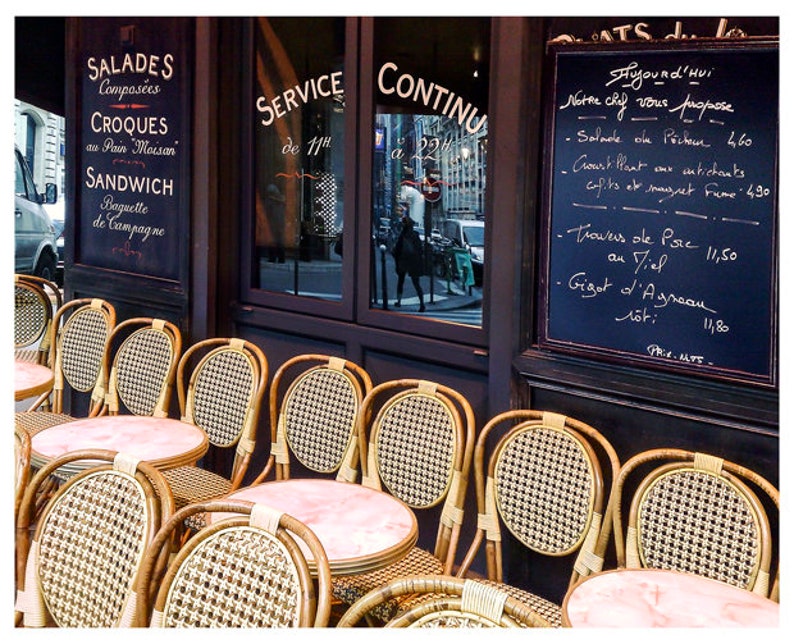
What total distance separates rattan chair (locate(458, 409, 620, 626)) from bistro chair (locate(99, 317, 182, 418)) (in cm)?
176

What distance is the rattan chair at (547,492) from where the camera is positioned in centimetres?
307

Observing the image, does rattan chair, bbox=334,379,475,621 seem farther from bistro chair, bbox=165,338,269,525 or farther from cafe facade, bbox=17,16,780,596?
bistro chair, bbox=165,338,269,525

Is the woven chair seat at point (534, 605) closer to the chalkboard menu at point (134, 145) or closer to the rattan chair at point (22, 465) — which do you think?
the rattan chair at point (22, 465)

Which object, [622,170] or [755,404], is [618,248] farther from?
[755,404]

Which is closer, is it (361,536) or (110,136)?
(361,536)

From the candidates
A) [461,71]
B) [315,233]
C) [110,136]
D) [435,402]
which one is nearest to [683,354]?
[435,402]

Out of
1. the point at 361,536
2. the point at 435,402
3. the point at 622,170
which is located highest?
the point at 622,170

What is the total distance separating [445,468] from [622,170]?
119 cm

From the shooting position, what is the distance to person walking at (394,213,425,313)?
4227 mm

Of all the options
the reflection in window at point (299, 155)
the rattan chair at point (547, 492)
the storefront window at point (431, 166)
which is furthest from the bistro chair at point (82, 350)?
the rattan chair at point (547, 492)

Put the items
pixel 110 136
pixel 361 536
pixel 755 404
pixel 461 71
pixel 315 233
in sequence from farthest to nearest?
pixel 110 136 < pixel 315 233 < pixel 461 71 < pixel 755 404 < pixel 361 536

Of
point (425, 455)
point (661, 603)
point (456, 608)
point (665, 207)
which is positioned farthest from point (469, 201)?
point (456, 608)

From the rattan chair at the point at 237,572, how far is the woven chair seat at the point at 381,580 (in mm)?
832

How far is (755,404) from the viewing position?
3061 mm
